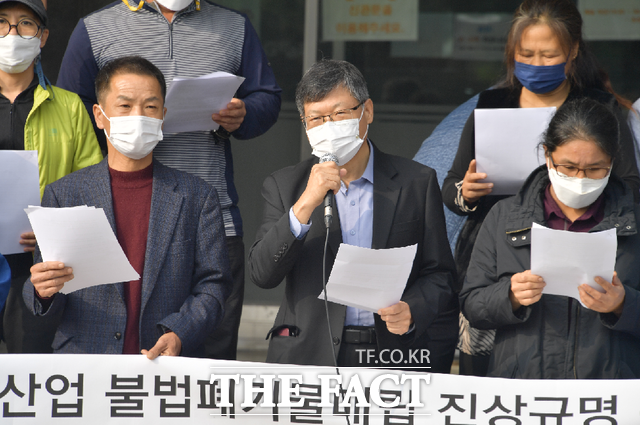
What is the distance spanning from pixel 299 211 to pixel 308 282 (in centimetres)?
33

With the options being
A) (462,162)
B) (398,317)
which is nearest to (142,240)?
(398,317)

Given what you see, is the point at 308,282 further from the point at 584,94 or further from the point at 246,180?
the point at 246,180

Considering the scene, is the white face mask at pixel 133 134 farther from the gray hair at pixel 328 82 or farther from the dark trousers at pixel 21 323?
the dark trousers at pixel 21 323

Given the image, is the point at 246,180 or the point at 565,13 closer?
the point at 565,13

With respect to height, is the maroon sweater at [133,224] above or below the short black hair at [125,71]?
below

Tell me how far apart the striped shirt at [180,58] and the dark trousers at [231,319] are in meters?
0.09

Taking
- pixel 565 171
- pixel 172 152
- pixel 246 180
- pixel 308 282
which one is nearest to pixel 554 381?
pixel 565 171

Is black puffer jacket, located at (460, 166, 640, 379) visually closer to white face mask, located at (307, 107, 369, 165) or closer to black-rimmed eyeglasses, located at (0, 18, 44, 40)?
white face mask, located at (307, 107, 369, 165)

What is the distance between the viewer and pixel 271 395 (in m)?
2.82

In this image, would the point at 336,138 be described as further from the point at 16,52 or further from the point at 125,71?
the point at 16,52

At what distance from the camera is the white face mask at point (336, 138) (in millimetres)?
3143

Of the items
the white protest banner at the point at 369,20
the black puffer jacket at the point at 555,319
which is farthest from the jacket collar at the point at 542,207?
the white protest banner at the point at 369,20

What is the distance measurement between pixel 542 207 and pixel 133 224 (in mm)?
1642

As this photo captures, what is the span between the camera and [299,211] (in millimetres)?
2977
